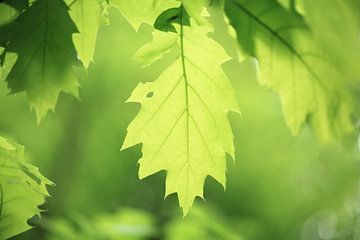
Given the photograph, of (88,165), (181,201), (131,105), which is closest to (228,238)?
(181,201)

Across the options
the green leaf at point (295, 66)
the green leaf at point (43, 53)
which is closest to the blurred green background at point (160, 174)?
the green leaf at point (295, 66)

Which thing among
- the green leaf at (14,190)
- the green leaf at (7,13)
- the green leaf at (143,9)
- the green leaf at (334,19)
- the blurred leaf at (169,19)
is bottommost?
the green leaf at (14,190)

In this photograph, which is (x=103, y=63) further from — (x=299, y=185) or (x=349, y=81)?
(x=349, y=81)

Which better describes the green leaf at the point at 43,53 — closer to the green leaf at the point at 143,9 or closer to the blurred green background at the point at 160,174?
the green leaf at the point at 143,9

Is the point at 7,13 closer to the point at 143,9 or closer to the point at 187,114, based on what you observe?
the point at 143,9

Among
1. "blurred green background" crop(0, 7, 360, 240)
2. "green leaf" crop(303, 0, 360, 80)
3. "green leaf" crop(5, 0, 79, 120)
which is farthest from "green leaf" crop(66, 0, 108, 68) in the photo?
"blurred green background" crop(0, 7, 360, 240)

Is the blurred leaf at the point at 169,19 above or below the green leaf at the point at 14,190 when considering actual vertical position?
above

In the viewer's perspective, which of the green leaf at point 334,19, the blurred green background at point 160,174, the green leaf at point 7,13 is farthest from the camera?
the blurred green background at point 160,174

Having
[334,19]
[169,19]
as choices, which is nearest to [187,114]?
[169,19]
